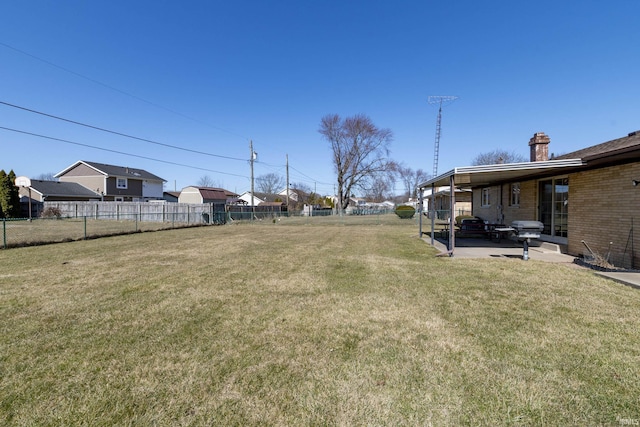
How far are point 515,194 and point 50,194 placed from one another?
41.7m

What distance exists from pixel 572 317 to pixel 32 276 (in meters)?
10.1

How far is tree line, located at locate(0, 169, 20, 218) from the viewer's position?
25.6 metres

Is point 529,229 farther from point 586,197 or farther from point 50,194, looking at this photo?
point 50,194

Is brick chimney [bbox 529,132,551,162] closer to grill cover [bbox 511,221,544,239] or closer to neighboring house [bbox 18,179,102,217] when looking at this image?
grill cover [bbox 511,221,544,239]

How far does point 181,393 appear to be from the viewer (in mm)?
2414

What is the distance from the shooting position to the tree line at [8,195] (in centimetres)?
2561

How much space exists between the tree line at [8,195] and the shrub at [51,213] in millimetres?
2032

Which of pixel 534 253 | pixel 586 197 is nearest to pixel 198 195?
pixel 534 253

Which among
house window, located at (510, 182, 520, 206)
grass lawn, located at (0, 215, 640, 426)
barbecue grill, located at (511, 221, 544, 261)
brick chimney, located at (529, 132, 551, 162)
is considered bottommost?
grass lawn, located at (0, 215, 640, 426)

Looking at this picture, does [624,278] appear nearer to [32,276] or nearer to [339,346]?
[339,346]

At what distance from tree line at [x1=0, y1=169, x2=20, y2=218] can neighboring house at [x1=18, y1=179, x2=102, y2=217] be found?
143 centimetres

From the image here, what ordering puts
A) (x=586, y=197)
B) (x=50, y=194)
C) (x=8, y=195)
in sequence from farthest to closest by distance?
(x=50, y=194)
(x=8, y=195)
(x=586, y=197)

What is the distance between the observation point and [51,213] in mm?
26766

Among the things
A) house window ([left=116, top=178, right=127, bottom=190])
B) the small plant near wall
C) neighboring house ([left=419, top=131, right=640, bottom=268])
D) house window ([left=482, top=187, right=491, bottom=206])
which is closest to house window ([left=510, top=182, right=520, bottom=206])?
neighboring house ([left=419, top=131, right=640, bottom=268])
